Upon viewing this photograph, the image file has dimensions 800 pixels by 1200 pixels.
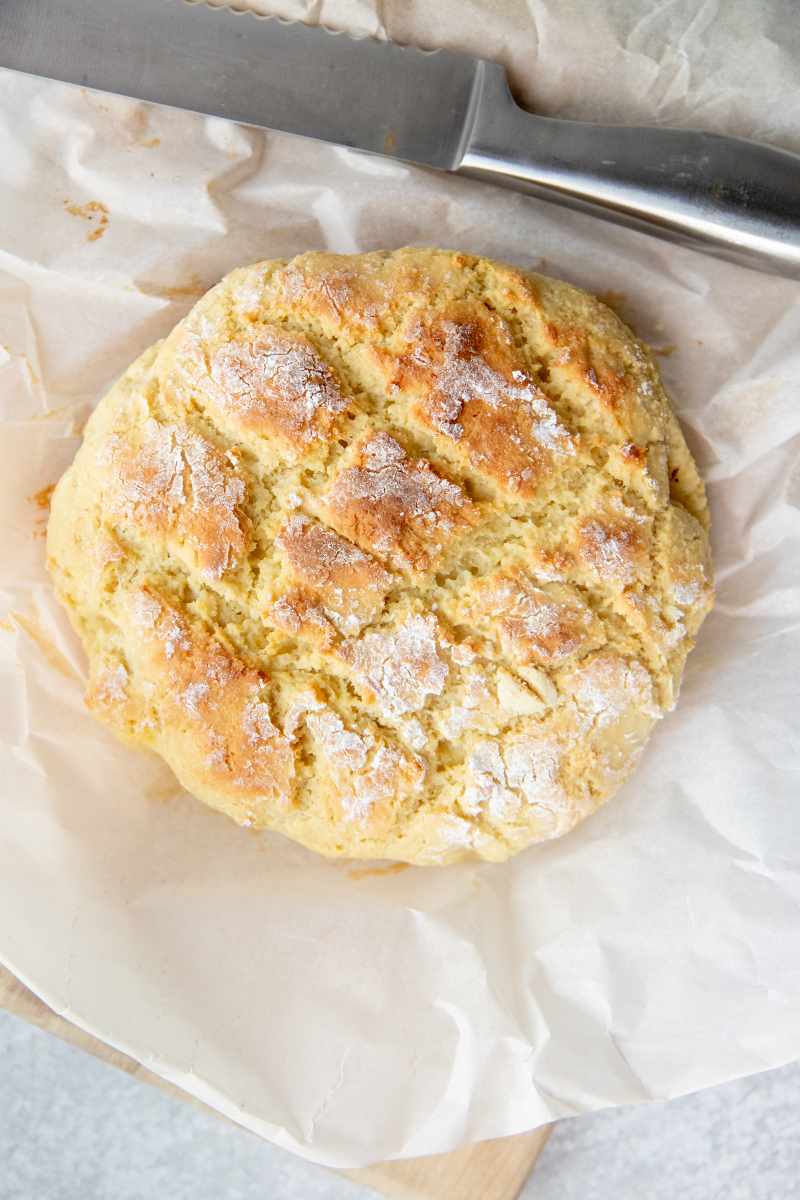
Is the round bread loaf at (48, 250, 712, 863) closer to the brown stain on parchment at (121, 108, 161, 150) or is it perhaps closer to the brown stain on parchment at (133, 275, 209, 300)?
the brown stain on parchment at (133, 275, 209, 300)

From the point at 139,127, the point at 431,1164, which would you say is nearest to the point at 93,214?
the point at 139,127

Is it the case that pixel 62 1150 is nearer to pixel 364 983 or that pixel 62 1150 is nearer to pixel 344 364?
pixel 364 983

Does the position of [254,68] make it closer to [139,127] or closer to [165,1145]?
[139,127]

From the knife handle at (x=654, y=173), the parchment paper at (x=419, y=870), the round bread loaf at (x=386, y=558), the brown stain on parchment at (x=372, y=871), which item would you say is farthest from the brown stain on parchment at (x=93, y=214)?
the brown stain on parchment at (x=372, y=871)

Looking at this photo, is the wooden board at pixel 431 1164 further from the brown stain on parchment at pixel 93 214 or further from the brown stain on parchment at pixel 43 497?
the brown stain on parchment at pixel 93 214

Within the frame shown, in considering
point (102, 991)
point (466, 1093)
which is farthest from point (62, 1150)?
point (466, 1093)

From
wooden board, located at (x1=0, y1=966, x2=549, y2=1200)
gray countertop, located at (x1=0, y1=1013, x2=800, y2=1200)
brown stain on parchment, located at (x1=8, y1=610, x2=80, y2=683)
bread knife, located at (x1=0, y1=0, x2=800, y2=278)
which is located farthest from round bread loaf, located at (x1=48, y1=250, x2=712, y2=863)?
gray countertop, located at (x1=0, y1=1013, x2=800, y2=1200)
